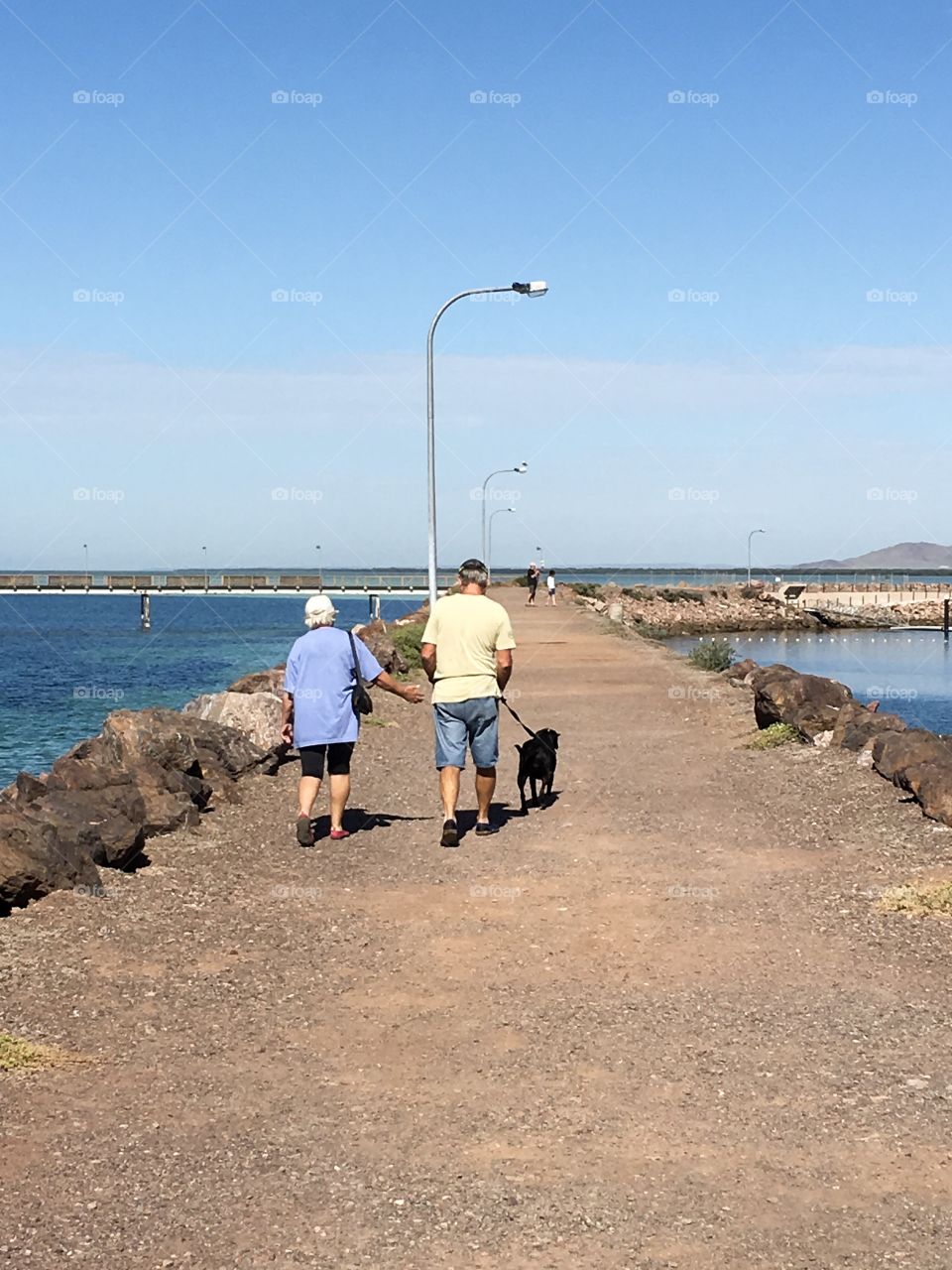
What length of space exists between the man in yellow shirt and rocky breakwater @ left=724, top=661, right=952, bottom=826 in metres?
3.52

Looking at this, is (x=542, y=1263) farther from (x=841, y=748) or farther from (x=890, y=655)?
(x=890, y=655)

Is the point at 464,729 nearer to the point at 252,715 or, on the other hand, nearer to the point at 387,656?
the point at 252,715

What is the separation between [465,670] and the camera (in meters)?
10.7

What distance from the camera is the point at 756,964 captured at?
733 cm

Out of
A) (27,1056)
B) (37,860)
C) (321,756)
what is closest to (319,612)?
(321,756)

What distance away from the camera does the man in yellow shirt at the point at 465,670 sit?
1066cm

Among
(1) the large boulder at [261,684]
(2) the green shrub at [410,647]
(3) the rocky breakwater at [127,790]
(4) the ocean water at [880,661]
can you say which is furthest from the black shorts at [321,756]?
(4) the ocean water at [880,661]

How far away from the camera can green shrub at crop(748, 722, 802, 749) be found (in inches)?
628

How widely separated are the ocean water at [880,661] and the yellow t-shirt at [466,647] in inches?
964

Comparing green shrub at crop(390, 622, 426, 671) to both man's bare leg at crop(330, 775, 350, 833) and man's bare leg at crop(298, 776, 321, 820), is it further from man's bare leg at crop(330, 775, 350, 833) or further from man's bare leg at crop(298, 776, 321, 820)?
man's bare leg at crop(298, 776, 321, 820)

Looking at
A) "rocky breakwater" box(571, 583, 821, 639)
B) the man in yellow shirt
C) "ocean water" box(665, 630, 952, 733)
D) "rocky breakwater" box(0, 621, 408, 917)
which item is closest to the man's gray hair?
the man in yellow shirt

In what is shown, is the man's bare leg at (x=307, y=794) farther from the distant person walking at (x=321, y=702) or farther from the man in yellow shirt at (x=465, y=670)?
the man in yellow shirt at (x=465, y=670)

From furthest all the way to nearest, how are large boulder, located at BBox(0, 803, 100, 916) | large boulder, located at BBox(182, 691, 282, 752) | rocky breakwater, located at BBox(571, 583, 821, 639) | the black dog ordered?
1. rocky breakwater, located at BBox(571, 583, 821, 639)
2. large boulder, located at BBox(182, 691, 282, 752)
3. the black dog
4. large boulder, located at BBox(0, 803, 100, 916)

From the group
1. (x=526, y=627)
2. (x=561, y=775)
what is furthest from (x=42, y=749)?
(x=561, y=775)
